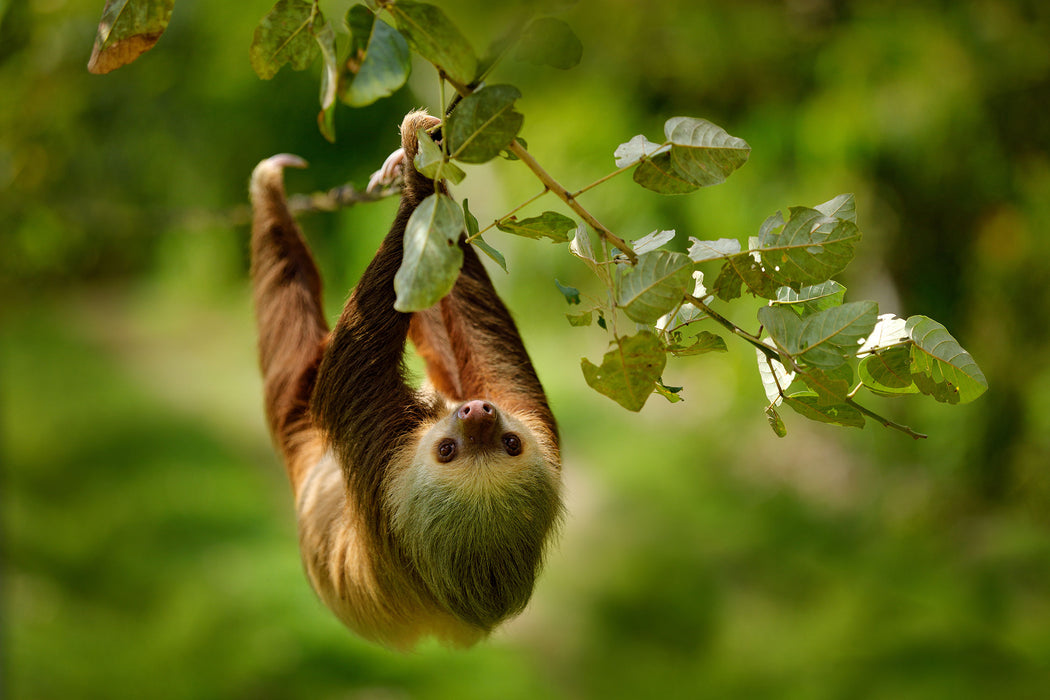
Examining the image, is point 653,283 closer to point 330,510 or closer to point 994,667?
point 330,510

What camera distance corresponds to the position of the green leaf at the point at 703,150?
148 centimetres

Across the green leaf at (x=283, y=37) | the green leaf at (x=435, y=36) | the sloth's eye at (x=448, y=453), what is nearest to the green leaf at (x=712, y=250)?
the green leaf at (x=435, y=36)

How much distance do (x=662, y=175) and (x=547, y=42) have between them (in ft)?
1.08

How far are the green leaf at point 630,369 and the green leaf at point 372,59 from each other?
0.54m

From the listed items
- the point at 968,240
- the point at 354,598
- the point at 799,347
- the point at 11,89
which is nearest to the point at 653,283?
the point at 799,347

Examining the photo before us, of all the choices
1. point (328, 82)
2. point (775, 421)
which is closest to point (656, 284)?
point (775, 421)

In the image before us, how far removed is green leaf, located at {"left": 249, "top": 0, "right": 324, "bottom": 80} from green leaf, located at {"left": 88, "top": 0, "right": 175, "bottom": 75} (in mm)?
159

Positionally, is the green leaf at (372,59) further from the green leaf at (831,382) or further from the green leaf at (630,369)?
the green leaf at (831,382)

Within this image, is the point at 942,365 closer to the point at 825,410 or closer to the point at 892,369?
the point at 892,369

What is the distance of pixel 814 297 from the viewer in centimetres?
168

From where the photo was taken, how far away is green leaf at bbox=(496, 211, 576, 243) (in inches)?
60.7

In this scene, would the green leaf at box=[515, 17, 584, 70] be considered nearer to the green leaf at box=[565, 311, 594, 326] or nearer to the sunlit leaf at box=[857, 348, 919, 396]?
the green leaf at box=[565, 311, 594, 326]

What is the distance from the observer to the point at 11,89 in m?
4.56

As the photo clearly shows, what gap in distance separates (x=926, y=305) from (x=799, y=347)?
20.2 ft
